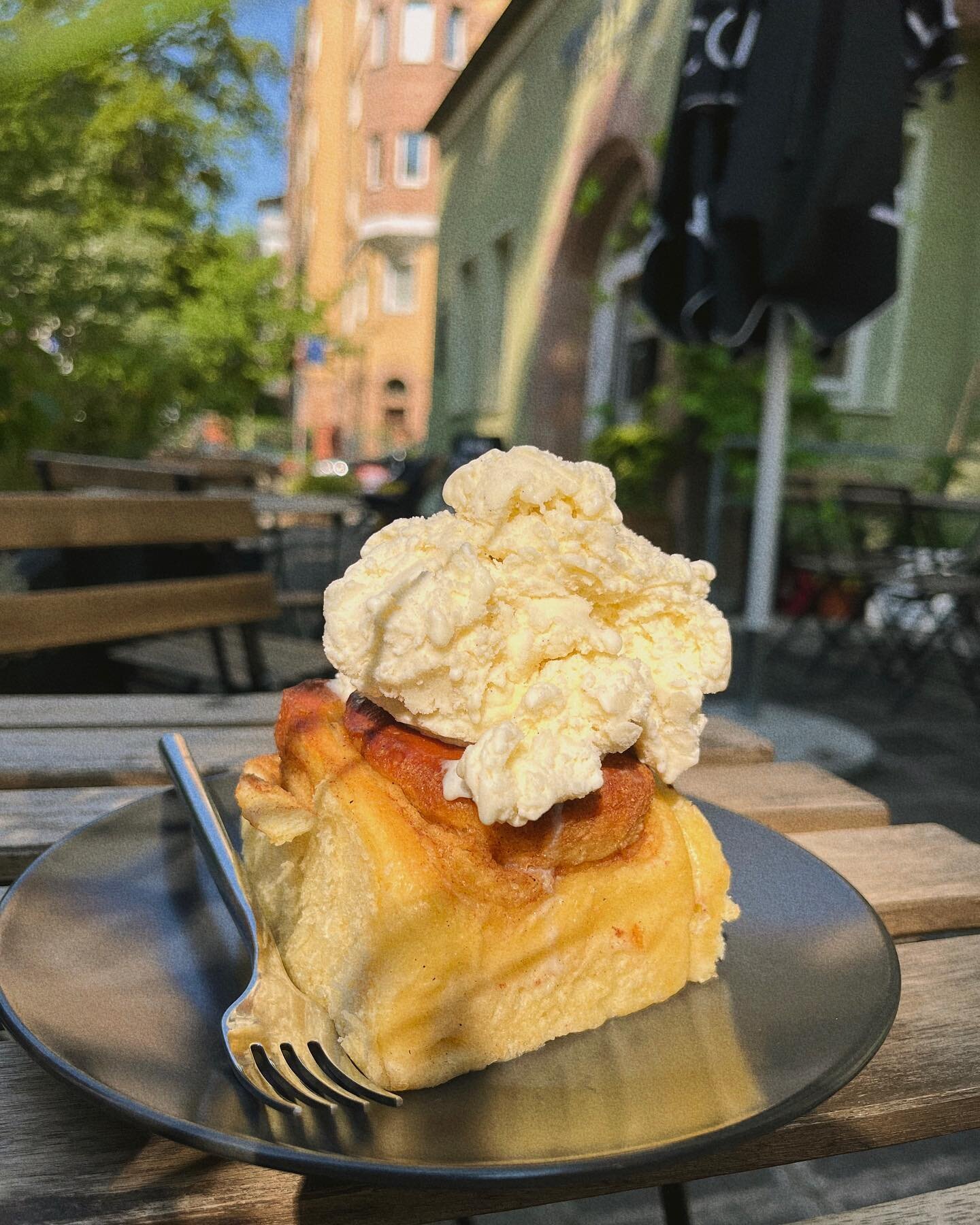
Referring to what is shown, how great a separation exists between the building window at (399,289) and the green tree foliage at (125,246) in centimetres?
771

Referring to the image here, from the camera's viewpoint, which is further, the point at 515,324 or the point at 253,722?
the point at 515,324

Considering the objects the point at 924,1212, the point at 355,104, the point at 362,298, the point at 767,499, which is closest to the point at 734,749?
the point at 924,1212

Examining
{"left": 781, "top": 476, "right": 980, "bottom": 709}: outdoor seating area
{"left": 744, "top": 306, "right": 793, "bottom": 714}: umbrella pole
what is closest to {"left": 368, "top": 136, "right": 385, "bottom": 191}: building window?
{"left": 781, "top": 476, "right": 980, "bottom": 709}: outdoor seating area

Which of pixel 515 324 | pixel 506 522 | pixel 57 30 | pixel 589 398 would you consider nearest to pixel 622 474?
pixel 589 398

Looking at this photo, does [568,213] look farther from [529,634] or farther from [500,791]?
[500,791]

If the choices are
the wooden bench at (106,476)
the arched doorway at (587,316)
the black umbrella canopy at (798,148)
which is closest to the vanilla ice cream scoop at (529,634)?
the black umbrella canopy at (798,148)

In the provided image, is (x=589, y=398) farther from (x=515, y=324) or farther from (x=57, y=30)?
(x=57, y=30)

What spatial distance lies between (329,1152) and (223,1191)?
141 millimetres

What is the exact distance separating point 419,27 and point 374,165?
12.6ft

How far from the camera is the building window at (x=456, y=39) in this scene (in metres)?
23.8

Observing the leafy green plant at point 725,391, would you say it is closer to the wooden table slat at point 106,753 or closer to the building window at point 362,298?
the wooden table slat at point 106,753

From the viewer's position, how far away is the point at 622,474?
25.2ft

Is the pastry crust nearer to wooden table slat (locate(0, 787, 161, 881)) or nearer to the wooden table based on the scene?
the wooden table

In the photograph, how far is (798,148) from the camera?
3389 mm
